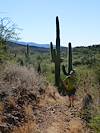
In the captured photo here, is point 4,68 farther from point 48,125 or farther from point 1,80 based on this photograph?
point 48,125

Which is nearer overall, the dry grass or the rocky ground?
the dry grass

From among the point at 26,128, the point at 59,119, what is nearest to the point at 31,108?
the point at 59,119

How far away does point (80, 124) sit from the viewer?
14.3m

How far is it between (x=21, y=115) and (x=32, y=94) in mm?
3564

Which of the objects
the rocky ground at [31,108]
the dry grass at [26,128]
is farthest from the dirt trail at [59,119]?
the dry grass at [26,128]

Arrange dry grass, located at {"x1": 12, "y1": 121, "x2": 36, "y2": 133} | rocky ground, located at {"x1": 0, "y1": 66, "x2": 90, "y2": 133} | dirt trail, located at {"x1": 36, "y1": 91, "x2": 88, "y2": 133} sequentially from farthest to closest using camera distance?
dirt trail, located at {"x1": 36, "y1": 91, "x2": 88, "y2": 133}
rocky ground, located at {"x1": 0, "y1": 66, "x2": 90, "y2": 133}
dry grass, located at {"x1": 12, "y1": 121, "x2": 36, "y2": 133}

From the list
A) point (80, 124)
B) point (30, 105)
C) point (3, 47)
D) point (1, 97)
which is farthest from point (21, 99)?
point (3, 47)

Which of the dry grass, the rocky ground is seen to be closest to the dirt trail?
the rocky ground

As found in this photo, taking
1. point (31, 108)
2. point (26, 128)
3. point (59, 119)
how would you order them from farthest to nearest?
point (31, 108)
point (59, 119)
point (26, 128)

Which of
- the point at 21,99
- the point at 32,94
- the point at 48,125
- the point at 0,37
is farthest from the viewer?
the point at 0,37

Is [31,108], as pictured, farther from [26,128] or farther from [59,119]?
[26,128]

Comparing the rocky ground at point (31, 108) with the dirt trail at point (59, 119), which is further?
the dirt trail at point (59, 119)

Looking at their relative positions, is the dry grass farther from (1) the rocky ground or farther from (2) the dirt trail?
(2) the dirt trail

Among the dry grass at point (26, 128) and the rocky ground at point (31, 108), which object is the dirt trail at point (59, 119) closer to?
the rocky ground at point (31, 108)
